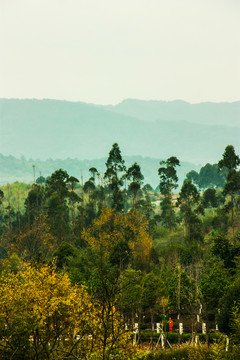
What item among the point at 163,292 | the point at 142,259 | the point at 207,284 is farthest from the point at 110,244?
the point at 207,284

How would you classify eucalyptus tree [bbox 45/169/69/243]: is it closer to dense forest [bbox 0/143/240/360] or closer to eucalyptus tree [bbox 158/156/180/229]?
dense forest [bbox 0/143/240/360]

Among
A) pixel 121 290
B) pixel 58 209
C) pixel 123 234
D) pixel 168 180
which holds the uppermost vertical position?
pixel 168 180

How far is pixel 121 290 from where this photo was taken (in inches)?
1492

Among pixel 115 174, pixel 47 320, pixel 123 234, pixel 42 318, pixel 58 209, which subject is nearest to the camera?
pixel 42 318

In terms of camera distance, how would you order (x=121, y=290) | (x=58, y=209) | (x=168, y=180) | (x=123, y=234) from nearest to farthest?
1. (x=121, y=290)
2. (x=123, y=234)
3. (x=58, y=209)
4. (x=168, y=180)

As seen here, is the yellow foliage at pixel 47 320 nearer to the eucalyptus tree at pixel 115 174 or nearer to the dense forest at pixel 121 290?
the dense forest at pixel 121 290

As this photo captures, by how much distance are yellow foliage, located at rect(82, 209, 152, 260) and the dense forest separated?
0.16 metres

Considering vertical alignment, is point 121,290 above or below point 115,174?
below

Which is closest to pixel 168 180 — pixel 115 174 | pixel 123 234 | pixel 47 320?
pixel 115 174

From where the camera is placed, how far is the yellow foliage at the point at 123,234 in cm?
6053

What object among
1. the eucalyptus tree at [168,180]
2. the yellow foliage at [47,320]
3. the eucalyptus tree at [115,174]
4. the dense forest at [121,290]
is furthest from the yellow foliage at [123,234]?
the yellow foliage at [47,320]

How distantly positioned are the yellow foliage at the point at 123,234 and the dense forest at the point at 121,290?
16cm

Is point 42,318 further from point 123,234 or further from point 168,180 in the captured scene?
point 168,180

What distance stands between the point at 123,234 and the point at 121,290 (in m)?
25.4
